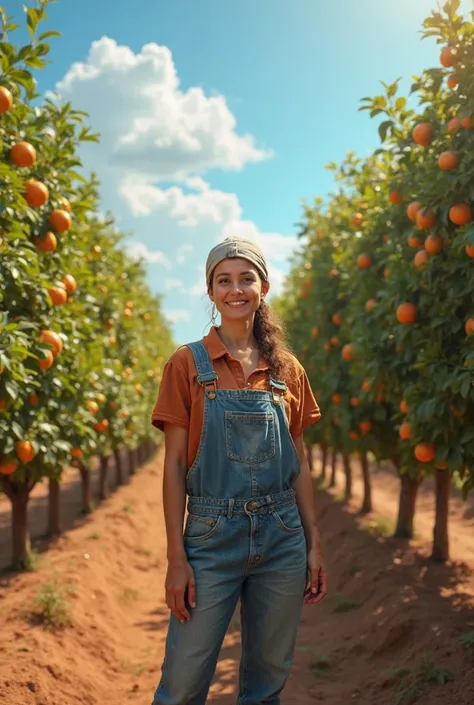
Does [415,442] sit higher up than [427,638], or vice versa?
[415,442]

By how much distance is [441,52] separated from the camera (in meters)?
4.78

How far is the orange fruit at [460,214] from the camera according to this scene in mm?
4656

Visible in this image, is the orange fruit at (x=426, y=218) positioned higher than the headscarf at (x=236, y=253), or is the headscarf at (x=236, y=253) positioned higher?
the orange fruit at (x=426, y=218)

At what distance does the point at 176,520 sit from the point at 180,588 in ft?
0.86

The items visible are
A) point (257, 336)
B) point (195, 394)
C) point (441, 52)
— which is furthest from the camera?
point (441, 52)

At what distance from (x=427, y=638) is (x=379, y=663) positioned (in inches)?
17.3

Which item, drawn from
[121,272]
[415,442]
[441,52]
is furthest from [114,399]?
[441,52]

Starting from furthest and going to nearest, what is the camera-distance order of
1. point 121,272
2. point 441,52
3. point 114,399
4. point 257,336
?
point 121,272
point 114,399
point 441,52
point 257,336

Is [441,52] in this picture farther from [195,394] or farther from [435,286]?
[195,394]

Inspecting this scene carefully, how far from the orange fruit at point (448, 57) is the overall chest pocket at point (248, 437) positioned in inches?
130

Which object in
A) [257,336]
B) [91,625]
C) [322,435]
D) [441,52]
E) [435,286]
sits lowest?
[91,625]

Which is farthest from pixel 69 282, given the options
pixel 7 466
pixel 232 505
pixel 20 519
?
pixel 232 505

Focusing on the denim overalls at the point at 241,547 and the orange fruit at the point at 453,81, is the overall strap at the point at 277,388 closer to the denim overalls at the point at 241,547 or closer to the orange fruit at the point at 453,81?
the denim overalls at the point at 241,547

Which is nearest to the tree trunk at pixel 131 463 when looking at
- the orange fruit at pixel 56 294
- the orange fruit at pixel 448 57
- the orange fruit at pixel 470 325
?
the orange fruit at pixel 56 294
